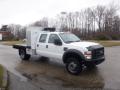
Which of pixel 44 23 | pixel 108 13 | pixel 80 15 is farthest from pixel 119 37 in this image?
pixel 44 23

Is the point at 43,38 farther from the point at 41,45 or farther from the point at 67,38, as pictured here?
the point at 67,38

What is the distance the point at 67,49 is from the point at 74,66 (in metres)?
0.90

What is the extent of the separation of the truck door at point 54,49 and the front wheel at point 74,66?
2.61 feet

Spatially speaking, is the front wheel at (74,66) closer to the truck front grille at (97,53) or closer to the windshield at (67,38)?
the truck front grille at (97,53)

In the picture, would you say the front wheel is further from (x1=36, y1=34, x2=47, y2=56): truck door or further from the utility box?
the utility box

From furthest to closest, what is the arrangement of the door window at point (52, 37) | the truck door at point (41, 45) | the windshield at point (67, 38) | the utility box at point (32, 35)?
the utility box at point (32, 35)
the truck door at point (41, 45)
the door window at point (52, 37)
the windshield at point (67, 38)

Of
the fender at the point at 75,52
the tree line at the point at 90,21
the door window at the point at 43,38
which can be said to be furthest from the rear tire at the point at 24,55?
Result: the tree line at the point at 90,21

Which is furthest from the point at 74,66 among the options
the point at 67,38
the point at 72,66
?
the point at 67,38

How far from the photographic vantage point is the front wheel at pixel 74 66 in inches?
363

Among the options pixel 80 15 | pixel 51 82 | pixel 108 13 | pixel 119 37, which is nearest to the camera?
pixel 51 82

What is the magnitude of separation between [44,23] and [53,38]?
85403 mm

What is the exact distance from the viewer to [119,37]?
184 feet

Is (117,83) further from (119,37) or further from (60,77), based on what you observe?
(119,37)

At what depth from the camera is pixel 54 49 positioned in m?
10.5
